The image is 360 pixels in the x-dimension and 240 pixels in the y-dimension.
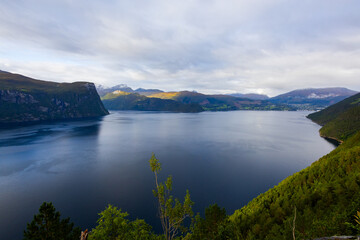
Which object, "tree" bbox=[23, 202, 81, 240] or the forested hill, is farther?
the forested hill

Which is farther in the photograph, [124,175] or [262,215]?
[124,175]

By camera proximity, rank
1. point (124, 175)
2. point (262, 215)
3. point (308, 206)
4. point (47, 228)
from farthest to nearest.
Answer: point (124, 175)
point (262, 215)
point (308, 206)
point (47, 228)

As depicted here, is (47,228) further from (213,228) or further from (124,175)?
(124,175)

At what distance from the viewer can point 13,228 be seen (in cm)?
3669

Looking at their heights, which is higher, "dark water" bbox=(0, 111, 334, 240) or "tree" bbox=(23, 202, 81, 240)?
"tree" bbox=(23, 202, 81, 240)

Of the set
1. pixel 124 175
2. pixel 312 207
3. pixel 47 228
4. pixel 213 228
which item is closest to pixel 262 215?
pixel 312 207

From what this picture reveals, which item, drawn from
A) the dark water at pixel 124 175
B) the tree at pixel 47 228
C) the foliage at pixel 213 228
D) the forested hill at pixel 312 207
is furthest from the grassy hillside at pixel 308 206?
the tree at pixel 47 228

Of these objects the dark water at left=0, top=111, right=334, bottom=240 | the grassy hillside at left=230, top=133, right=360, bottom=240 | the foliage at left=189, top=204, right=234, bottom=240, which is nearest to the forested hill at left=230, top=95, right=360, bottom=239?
the grassy hillside at left=230, top=133, right=360, bottom=240

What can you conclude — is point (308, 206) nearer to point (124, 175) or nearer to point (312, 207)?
point (312, 207)

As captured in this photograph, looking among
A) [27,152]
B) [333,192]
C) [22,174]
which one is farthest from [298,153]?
[27,152]

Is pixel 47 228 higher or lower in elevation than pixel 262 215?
higher

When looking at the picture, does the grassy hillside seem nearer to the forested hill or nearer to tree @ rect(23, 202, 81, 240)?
the forested hill

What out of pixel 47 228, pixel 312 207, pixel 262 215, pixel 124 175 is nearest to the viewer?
pixel 47 228

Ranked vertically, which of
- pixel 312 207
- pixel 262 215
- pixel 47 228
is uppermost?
pixel 47 228
